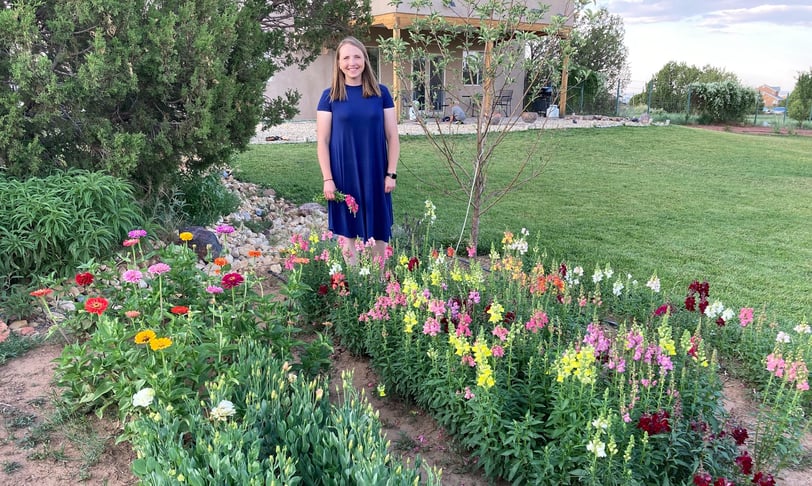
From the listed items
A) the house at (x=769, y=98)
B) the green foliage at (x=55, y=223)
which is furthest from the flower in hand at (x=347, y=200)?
the house at (x=769, y=98)

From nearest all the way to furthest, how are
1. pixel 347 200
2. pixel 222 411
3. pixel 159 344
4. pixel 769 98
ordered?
1. pixel 222 411
2. pixel 159 344
3. pixel 347 200
4. pixel 769 98

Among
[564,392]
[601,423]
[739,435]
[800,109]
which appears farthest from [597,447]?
[800,109]

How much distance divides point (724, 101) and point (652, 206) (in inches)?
651

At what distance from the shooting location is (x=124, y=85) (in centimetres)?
462

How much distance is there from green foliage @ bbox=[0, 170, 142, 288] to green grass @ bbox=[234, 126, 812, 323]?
8.92 ft

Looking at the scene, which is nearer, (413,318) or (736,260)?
(413,318)

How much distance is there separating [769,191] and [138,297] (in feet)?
31.4

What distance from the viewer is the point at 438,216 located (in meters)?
6.89

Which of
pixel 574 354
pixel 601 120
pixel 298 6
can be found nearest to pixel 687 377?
pixel 574 354

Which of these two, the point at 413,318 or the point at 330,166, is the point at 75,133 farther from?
the point at 413,318

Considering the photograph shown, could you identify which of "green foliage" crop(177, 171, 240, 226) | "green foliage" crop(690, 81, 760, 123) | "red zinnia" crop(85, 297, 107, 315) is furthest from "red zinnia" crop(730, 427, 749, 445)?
"green foliage" crop(690, 81, 760, 123)

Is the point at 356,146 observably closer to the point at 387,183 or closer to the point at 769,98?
the point at 387,183

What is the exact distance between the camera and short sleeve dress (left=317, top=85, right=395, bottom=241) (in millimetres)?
3910

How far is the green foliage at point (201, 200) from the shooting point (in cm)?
583
